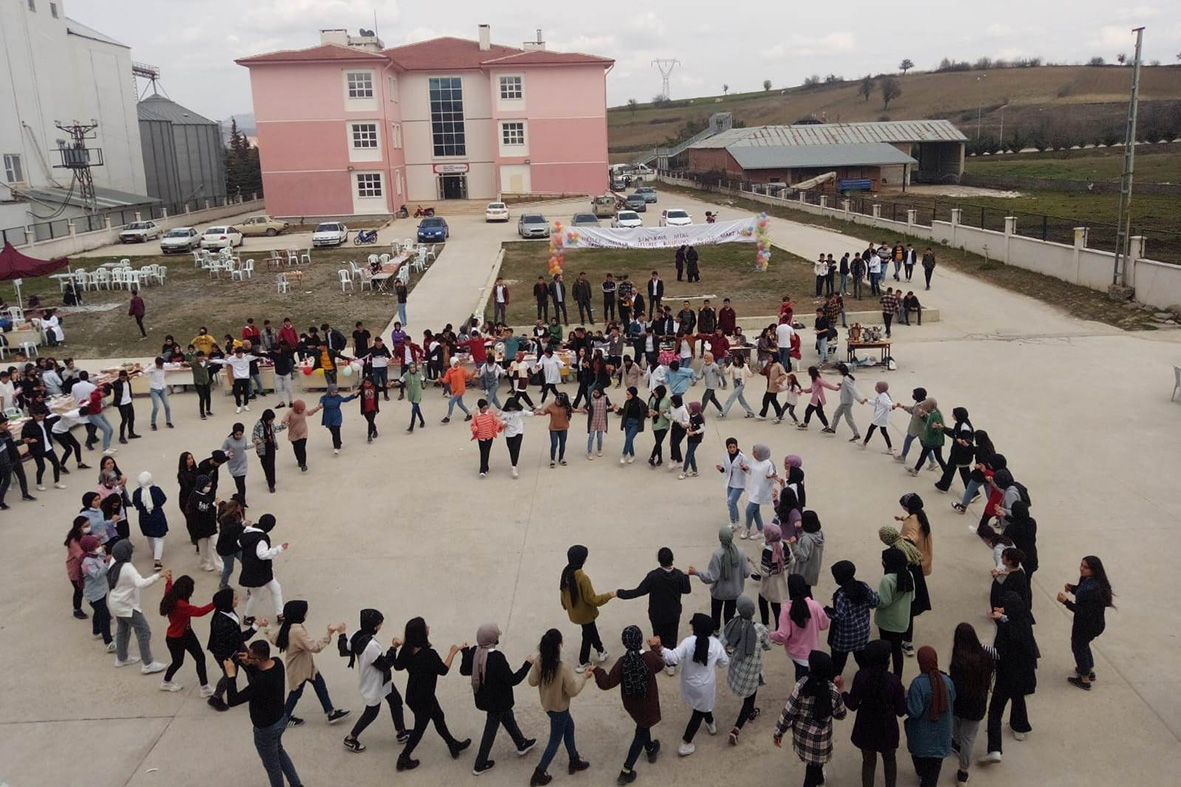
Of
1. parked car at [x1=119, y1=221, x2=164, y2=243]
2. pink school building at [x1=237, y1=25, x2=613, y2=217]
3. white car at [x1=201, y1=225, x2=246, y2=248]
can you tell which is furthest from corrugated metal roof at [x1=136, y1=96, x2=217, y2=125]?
white car at [x1=201, y1=225, x2=246, y2=248]

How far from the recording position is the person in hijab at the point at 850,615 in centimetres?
717

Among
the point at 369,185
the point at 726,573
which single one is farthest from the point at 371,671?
the point at 369,185

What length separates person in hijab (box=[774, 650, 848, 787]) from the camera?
19.7 feet

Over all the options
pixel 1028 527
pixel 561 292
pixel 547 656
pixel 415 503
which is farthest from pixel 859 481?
pixel 561 292

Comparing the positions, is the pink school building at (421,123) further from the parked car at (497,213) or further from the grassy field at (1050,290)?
the grassy field at (1050,290)

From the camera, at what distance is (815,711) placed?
605 centimetres

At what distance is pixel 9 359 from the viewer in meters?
21.8

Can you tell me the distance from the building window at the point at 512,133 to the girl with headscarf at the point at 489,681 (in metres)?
53.6

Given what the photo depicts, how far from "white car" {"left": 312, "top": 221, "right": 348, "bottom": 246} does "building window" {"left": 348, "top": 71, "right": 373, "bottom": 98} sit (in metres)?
15.1

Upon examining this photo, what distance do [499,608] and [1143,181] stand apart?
Result: 183 ft

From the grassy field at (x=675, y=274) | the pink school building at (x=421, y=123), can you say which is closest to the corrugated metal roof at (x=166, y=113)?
the pink school building at (x=421, y=123)

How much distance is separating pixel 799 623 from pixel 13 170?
49.5 metres

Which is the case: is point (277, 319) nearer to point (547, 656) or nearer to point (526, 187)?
point (547, 656)

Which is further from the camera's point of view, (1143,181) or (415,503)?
(1143,181)
